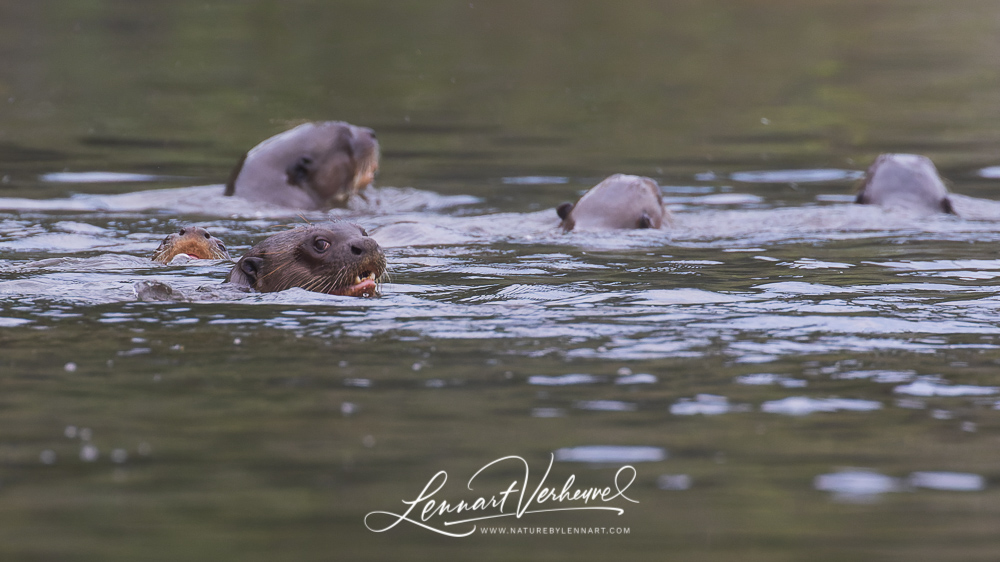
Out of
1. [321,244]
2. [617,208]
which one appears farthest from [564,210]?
[321,244]

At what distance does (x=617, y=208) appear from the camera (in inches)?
417

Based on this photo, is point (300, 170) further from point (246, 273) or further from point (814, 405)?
point (814, 405)

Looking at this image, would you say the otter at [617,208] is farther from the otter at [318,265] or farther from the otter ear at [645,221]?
the otter at [318,265]

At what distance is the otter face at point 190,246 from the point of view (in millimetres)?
8531

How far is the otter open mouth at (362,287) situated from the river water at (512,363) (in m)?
0.14

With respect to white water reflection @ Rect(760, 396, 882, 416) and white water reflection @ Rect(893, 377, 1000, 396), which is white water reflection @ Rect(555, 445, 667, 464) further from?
white water reflection @ Rect(893, 377, 1000, 396)

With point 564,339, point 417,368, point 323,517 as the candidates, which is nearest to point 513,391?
point 417,368

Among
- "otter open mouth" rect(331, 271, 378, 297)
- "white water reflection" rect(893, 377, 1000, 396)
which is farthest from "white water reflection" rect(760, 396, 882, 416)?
"otter open mouth" rect(331, 271, 378, 297)

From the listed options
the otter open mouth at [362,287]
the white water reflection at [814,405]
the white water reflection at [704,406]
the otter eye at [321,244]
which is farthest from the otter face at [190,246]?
the white water reflection at [814,405]

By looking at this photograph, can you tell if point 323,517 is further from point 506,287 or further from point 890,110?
point 890,110

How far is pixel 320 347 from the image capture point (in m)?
5.81

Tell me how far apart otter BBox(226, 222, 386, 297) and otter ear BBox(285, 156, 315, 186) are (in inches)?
174

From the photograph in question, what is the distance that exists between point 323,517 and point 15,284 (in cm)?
394

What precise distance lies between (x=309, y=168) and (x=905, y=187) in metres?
4.97
